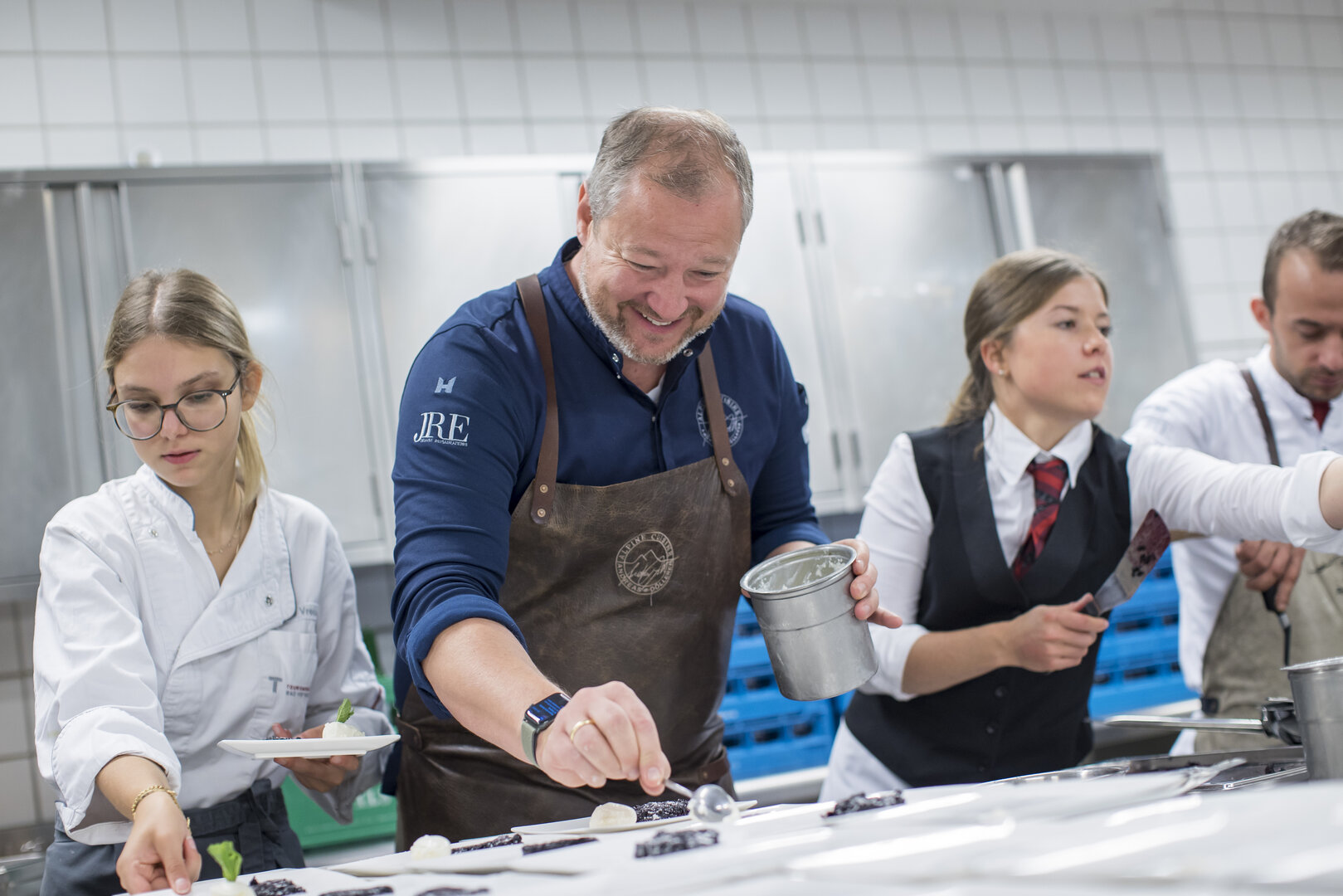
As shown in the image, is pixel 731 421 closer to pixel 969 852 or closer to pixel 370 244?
pixel 969 852

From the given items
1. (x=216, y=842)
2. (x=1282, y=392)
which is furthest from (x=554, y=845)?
(x=1282, y=392)

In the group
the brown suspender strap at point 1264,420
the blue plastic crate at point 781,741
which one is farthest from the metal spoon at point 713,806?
the blue plastic crate at point 781,741

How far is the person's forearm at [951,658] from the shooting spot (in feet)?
5.10

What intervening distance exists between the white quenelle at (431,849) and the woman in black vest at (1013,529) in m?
0.79

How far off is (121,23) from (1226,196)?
12.0 ft

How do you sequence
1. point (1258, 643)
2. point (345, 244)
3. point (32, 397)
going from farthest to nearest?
point (345, 244), point (32, 397), point (1258, 643)

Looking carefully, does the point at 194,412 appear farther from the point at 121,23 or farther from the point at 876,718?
the point at 121,23

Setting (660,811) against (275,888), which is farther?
(660,811)

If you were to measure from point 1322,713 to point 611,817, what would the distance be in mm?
689

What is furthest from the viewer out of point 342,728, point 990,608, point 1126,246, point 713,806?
point 1126,246

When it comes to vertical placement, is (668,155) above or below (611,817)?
above

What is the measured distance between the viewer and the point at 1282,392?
2.05m

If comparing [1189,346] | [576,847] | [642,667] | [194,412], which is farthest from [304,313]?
[1189,346]

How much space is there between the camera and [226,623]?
142cm
